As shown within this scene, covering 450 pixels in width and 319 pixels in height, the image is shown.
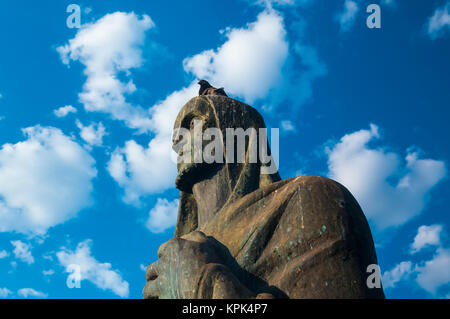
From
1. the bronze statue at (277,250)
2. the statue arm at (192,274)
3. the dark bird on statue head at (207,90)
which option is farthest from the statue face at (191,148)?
the statue arm at (192,274)

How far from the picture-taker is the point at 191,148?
30.1ft

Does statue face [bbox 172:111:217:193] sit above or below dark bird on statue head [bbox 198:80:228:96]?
below

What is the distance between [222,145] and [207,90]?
1.67 m

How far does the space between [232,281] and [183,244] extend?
983 millimetres

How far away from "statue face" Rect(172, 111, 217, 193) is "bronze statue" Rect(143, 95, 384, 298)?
1056 mm

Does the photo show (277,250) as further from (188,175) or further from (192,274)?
(188,175)

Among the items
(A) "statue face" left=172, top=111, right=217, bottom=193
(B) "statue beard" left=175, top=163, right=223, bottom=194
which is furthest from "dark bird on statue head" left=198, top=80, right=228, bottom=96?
(B) "statue beard" left=175, top=163, right=223, bottom=194

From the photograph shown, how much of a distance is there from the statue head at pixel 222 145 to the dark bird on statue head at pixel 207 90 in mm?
530

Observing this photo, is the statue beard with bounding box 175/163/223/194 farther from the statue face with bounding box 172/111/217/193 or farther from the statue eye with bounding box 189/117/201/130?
the statue eye with bounding box 189/117/201/130

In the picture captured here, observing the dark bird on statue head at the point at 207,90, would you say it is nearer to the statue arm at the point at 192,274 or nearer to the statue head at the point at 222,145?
the statue head at the point at 222,145

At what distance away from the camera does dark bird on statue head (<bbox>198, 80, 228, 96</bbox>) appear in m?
10.2

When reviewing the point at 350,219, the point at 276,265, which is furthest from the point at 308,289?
the point at 350,219

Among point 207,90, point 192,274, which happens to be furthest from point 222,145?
point 192,274
